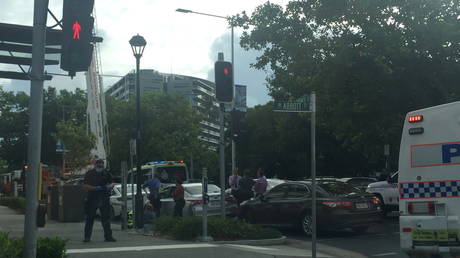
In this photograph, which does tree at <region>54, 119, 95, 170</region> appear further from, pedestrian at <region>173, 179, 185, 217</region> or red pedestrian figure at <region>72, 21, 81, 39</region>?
red pedestrian figure at <region>72, 21, 81, 39</region>

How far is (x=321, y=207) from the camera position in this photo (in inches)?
616

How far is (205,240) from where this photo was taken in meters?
13.6

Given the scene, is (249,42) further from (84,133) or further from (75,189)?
(84,133)

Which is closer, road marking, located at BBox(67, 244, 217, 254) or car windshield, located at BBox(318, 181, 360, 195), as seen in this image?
road marking, located at BBox(67, 244, 217, 254)

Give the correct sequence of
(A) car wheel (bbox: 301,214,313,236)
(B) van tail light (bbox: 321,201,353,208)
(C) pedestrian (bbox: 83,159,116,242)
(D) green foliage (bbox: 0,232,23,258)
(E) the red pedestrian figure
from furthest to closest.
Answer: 1. (A) car wheel (bbox: 301,214,313,236)
2. (B) van tail light (bbox: 321,201,353,208)
3. (C) pedestrian (bbox: 83,159,116,242)
4. (D) green foliage (bbox: 0,232,23,258)
5. (E) the red pedestrian figure

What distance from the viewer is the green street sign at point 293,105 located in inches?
392

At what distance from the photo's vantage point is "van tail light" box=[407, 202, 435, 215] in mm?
9297

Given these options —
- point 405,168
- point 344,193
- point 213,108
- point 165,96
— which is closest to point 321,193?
point 344,193

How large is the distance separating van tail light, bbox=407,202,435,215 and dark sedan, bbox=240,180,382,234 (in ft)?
19.5

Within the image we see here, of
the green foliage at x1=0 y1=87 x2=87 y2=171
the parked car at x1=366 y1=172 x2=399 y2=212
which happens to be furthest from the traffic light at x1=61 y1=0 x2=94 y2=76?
the green foliage at x1=0 y1=87 x2=87 y2=171

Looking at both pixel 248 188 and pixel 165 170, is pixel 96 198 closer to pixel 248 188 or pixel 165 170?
pixel 248 188

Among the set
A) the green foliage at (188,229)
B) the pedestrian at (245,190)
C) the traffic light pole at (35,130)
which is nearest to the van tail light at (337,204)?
the green foliage at (188,229)

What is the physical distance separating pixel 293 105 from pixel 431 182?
94.1 inches

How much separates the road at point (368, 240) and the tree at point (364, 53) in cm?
507
